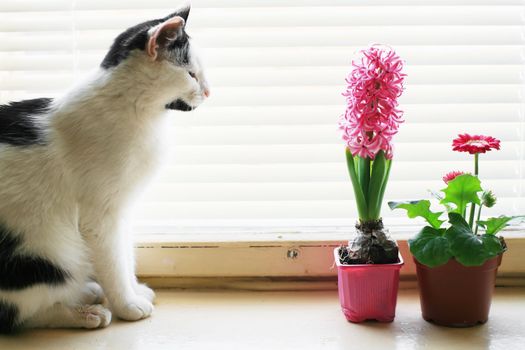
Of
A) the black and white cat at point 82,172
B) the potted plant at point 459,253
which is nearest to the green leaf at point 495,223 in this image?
the potted plant at point 459,253

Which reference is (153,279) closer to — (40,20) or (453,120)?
(40,20)

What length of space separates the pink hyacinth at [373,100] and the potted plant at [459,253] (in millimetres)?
127

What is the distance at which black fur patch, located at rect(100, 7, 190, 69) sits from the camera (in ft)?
3.79

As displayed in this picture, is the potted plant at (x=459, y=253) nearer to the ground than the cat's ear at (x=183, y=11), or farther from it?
nearer to the ground

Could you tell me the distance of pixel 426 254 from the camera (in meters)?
1.11

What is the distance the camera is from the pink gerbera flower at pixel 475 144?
3.71 ft

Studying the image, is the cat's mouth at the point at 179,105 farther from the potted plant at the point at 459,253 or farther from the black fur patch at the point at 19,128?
the potted plant at the point at 459,253

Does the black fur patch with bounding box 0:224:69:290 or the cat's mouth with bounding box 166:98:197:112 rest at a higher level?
the cat's mouth with bounding box 166:98:197:112

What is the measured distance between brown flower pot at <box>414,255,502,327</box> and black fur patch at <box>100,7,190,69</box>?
59 cm

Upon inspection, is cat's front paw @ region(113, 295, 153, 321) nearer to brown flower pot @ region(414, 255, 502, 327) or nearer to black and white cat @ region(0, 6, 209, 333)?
black and white cat @ region(0, 6, 209, 333)

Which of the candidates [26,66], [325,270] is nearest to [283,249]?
[325,270]

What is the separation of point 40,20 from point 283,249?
0.70 metres

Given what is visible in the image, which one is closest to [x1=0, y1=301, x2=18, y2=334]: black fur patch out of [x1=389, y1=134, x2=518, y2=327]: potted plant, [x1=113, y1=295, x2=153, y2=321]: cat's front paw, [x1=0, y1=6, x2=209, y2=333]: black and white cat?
[x1=0, y1=6, x2=209, y2=333]: black and white cat

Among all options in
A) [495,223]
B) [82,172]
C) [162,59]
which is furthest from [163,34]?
[495,223]
